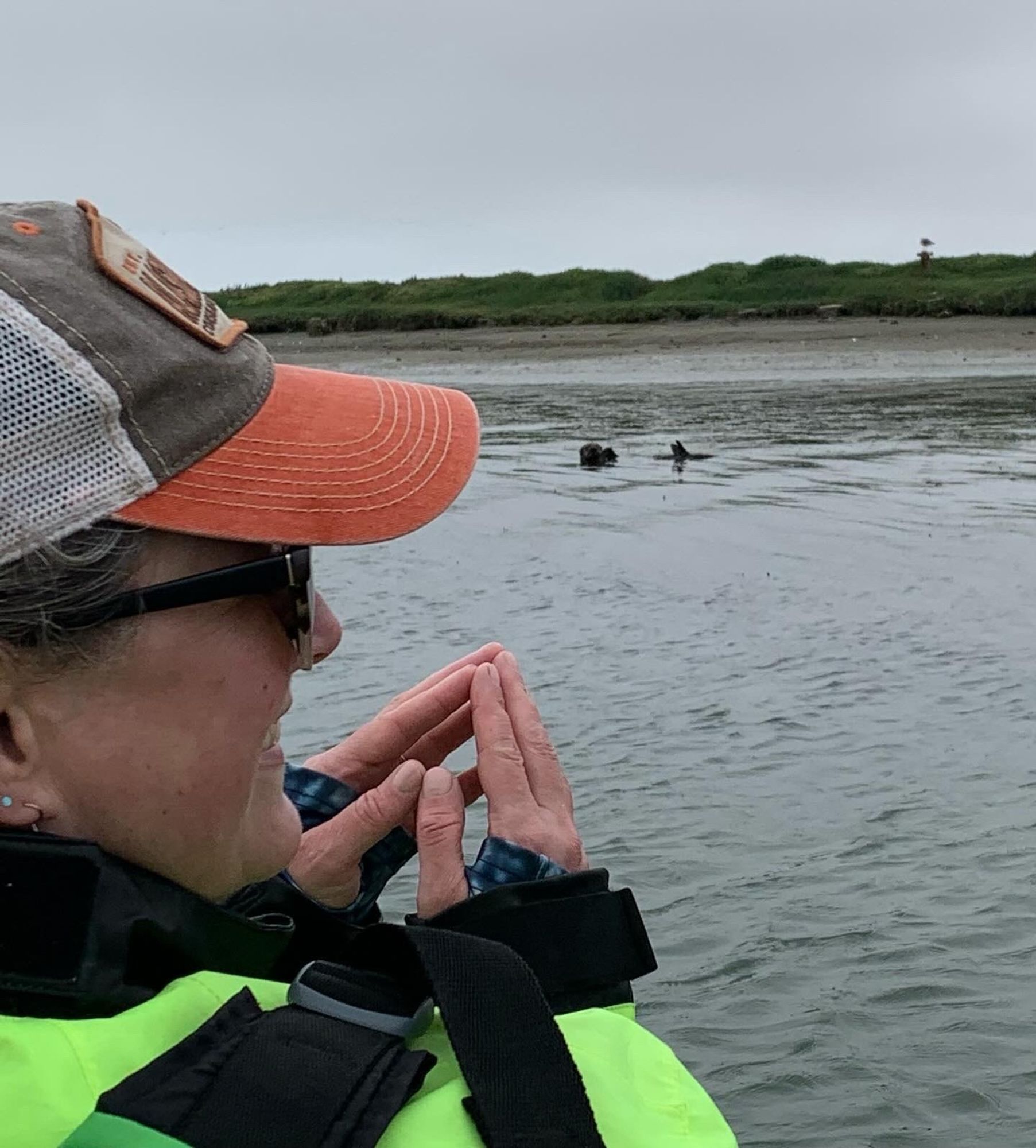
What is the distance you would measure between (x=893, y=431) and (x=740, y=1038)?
52.6ft

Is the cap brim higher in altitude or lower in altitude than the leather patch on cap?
lower

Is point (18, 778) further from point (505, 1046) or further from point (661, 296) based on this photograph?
point (661, 296)

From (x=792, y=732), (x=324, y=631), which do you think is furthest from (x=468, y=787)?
(x=792, y=732)

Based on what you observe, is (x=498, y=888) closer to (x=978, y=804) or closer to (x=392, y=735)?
(x=392, y=735)

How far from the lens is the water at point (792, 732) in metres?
4.46

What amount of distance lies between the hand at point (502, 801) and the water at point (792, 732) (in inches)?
89.8

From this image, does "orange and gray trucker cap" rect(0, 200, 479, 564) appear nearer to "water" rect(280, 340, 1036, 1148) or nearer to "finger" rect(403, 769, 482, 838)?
"finger" rect(403, 769, 482, 838)

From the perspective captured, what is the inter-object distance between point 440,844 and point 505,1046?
0.50m

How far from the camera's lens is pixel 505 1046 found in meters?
1.55

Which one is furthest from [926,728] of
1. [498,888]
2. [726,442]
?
[726,442]

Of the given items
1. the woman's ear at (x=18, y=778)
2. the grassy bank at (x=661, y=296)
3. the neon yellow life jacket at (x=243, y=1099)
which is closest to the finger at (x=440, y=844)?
the neon yellow life jacket at (x=243, y=1099)

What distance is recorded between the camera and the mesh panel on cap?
150 cm

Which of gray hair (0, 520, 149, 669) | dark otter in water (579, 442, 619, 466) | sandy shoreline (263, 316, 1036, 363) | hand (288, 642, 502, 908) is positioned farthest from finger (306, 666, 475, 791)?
sandy shoreline (263, 316, 1036, 363)

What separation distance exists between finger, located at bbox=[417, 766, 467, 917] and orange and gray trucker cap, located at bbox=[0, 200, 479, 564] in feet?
1.40
